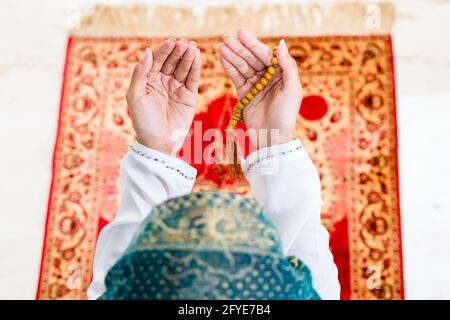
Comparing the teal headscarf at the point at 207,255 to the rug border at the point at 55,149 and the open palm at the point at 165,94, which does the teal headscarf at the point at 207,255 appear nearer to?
the open palm at the point at 165,94

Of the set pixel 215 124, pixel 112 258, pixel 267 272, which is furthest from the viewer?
pixel 215 124

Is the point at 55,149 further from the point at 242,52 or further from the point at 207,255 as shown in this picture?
the point at 207,255

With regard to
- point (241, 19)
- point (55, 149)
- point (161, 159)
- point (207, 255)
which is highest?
point (241, 19)

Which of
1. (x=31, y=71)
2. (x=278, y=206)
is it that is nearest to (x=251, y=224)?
(x=278, y=206)

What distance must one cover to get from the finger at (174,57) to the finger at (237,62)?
2.5 inches

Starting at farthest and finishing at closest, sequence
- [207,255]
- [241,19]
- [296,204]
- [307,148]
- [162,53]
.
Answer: [241,19] → [307,148] → [162,53] → [296,204] → [207,255]

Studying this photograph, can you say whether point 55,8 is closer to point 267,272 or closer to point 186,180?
point 186,180

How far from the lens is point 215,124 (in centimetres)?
170

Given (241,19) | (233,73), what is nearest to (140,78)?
(233,73)

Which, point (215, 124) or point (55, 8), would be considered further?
point (55, 8)

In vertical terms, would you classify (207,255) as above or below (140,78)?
below

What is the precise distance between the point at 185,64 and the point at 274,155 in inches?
9.4

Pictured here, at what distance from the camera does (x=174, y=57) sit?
35.5 inches
